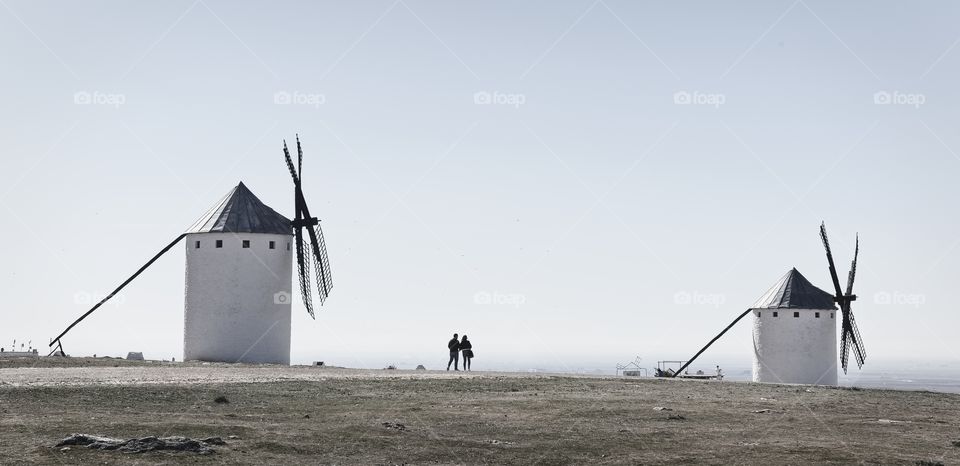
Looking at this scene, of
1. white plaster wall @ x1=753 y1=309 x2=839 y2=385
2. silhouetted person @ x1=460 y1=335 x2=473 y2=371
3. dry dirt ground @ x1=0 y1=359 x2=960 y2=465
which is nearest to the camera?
dry dirt ground @ x1=0 y1=359 x2=960 y2=465

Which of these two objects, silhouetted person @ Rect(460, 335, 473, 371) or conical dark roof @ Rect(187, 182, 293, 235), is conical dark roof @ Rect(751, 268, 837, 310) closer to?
silhouetted person @ Rect(460, 335, 473, 371)

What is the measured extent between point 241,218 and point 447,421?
28.5m

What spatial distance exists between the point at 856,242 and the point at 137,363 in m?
38.2

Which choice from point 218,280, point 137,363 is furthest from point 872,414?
point 218,280

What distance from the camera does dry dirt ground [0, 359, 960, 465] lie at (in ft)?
60.3

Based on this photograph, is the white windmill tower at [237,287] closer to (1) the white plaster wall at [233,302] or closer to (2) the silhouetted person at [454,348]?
(1) the white plaster wall at [233,302]

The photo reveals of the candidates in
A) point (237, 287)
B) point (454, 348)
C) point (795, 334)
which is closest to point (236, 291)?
point (237, 287)

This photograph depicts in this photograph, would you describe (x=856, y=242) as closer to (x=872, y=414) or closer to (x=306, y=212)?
(x=306, y=212)

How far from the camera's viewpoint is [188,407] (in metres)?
22.9

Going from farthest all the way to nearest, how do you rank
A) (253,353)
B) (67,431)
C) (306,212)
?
(306,212) → (253,353) → (67,431)

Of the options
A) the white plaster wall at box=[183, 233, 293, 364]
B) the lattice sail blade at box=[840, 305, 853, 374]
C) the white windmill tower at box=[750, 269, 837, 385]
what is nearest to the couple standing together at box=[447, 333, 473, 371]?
the white plaster wall at box=[183, 233, 293, 364]
